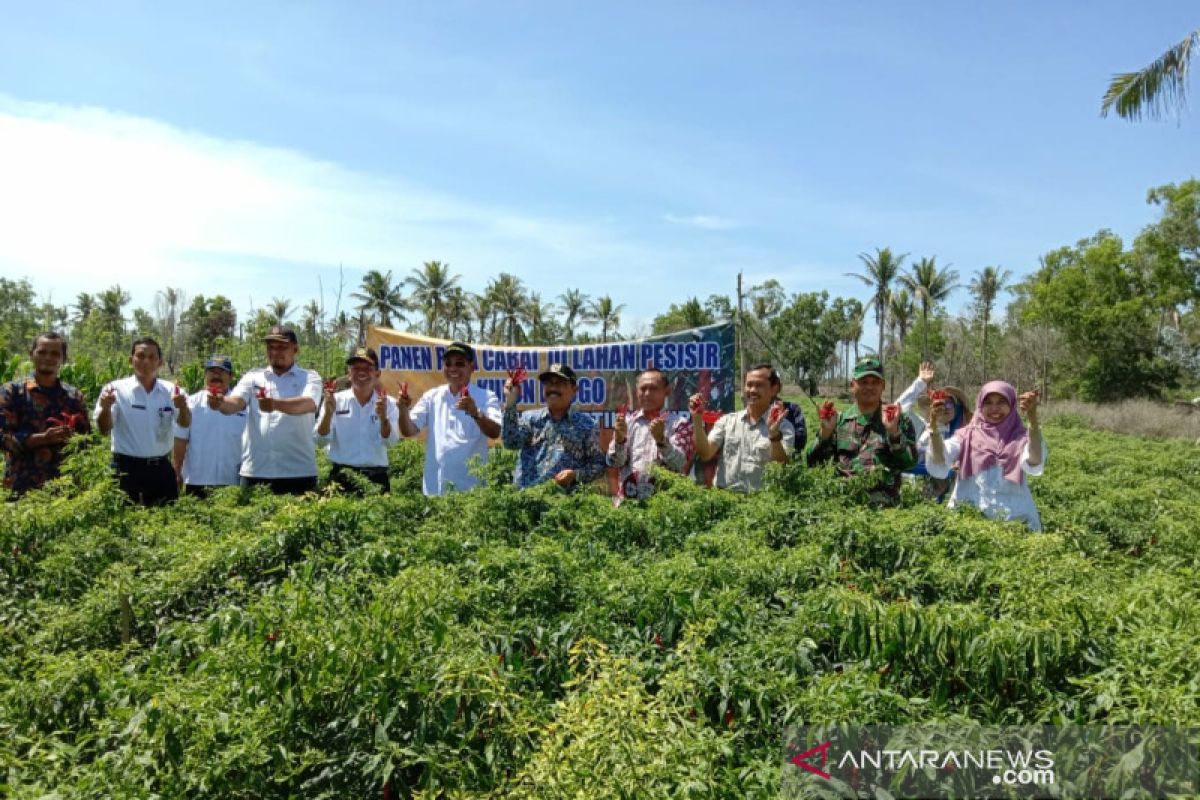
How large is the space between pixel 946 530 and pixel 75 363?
17.6 meters

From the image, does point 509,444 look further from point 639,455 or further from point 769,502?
point 769,502

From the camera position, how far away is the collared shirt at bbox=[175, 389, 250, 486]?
672cm

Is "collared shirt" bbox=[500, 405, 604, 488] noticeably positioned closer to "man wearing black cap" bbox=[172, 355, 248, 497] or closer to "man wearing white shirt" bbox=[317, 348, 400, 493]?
"man wearing white shirt" bbox=[317, 348, 400, 493]

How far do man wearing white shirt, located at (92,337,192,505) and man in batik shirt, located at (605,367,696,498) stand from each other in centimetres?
320

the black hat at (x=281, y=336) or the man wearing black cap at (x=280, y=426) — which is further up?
the black hat at (x=281, y=336)

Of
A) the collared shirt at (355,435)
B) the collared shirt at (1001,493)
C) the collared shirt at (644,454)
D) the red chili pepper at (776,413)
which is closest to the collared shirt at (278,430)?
the collared shirt at (355,435)

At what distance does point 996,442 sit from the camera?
5137 millimetres

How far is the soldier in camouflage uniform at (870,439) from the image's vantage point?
4.89 metres

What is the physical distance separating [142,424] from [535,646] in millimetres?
4315

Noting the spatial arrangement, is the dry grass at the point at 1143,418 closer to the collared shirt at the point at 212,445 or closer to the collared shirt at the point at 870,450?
the collared shirt at the point at 870,450

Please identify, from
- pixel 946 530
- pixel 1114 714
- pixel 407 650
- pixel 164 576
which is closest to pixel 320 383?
pixel 164 576

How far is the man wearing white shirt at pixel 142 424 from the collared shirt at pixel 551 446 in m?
2.51

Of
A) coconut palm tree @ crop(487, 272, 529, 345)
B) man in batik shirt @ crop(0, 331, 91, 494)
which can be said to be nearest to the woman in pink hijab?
man in batik shirt @ crop(0, 331, 91, 494)

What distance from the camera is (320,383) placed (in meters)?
6.03
